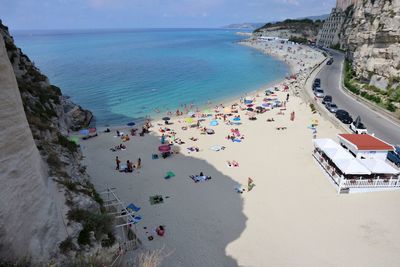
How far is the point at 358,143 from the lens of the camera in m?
18.8

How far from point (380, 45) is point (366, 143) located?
1965cm

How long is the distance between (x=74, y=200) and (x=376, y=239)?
12820 mm

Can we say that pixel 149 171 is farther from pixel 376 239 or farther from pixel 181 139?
pixel 376 239

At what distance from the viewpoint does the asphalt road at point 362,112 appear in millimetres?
23978

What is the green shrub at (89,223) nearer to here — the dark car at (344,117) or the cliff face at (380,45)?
the dark car at (344,117)

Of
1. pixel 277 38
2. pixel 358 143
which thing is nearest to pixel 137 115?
pixel 358 143

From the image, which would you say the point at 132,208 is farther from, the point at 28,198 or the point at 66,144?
the point at 28,198

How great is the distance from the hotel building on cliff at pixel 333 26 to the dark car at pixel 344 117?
2947 inches

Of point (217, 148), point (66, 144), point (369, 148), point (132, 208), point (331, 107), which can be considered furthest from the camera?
point (331, 107)

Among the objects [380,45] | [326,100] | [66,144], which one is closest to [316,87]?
[326,100]

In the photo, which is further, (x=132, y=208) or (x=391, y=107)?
(x=391, y=107)

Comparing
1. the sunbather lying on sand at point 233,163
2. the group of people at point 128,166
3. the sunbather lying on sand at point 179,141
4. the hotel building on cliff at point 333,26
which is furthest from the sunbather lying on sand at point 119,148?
the hotel building on cliff at point 333,26

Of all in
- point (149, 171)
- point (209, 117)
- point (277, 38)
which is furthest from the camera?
point (277, 38)

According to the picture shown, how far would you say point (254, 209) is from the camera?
1560cm
